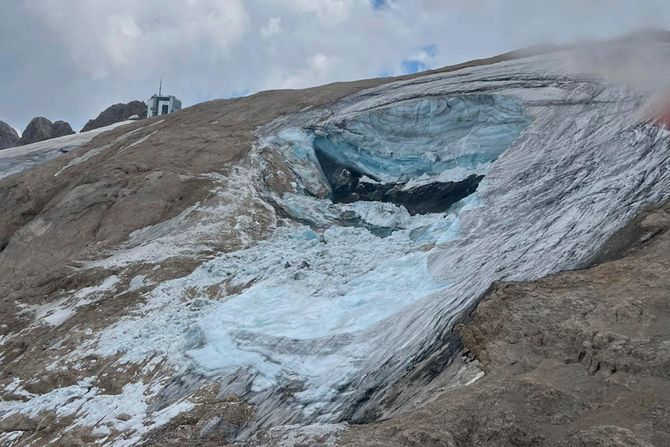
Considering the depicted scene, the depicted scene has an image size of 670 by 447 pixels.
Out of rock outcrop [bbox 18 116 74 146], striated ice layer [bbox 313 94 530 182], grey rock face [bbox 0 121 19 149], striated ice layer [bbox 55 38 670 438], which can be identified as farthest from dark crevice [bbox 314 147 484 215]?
grey rock face [bbox 0 121 19 149]

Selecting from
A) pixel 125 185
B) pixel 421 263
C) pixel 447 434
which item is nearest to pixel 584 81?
pixel 421 263

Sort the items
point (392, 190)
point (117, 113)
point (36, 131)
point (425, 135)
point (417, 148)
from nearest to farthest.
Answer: point (392, 190) → point (417, 148) → point (425, 135) → point (36, 131) → point (117, 113)

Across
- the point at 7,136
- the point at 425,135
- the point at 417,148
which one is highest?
the point at 7,136

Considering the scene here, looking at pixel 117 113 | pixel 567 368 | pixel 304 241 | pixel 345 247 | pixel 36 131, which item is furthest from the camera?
pixel 117 113

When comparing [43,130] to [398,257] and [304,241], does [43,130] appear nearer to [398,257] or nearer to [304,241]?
[304,241]

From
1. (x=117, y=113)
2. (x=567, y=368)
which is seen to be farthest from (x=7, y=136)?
(x=567, y=368)

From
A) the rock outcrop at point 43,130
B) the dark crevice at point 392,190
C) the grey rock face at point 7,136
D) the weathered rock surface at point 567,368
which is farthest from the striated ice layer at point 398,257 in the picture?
the grey rock face at point 7,136
